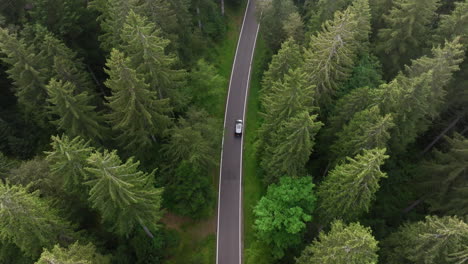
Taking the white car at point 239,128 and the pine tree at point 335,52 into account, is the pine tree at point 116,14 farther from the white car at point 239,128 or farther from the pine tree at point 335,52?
the white car at point 239,128


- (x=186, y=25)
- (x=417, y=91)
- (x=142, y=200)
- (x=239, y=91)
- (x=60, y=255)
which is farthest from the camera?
(x=239, y=91)

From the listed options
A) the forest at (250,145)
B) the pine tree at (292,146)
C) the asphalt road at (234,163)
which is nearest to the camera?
the forest at (250,145)

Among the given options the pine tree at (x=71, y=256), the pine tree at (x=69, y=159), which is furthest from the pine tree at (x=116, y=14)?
the pine tree at (x=71, y=256)

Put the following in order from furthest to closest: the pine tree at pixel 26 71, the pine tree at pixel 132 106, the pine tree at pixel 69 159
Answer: the pine tree at pixel 26 71 → the pine tree at pixel 132 106 → the pine tree at pixel 69 159

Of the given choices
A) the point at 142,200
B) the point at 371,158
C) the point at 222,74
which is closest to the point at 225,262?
→ the point at 142,200

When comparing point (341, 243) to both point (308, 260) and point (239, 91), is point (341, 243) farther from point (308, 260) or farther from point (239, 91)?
point (239, 91)

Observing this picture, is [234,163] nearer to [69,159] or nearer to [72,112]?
[72,112]
